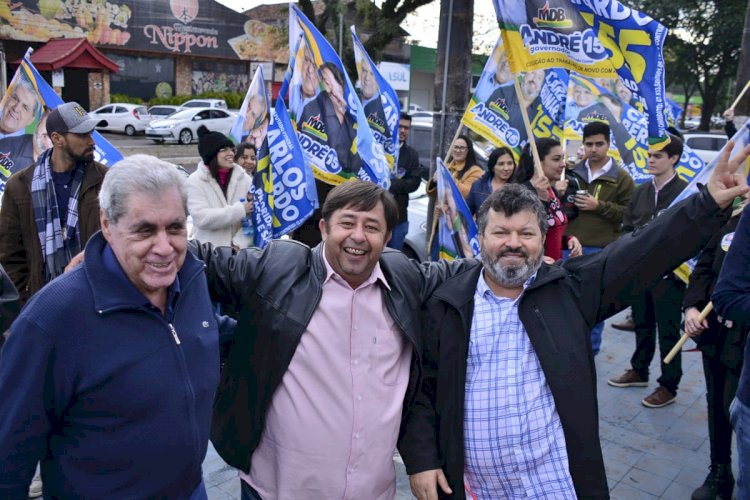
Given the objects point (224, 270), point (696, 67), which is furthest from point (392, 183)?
point (696, 67)

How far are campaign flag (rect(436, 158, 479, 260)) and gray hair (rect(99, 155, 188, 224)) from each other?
11.5 ft

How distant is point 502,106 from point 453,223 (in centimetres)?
140

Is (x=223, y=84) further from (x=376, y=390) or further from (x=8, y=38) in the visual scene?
(x=376, y=390)

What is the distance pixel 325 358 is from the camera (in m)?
2.29

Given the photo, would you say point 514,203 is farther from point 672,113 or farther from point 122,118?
point 122,118

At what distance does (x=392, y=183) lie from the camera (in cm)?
716

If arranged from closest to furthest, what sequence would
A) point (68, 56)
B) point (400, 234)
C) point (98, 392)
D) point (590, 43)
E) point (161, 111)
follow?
point (98, 392)
point (590, 43)
point (400, 234)
point (68, 56)
point (161, 111)

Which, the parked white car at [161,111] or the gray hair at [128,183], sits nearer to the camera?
the gray hair at [128,183]

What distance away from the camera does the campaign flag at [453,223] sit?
513cm

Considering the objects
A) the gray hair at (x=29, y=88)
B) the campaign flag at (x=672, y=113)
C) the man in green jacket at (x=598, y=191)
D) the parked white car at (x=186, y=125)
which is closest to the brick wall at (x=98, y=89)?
the parked white car at (x=186, y=125)

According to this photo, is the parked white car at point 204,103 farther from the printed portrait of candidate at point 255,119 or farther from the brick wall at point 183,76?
the printed portrait of candidate at point 255,119

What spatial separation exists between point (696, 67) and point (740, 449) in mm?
32508

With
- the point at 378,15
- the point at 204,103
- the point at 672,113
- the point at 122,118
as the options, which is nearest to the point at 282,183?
the point at 672,113

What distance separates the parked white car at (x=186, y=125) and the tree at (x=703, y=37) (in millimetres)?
18087
